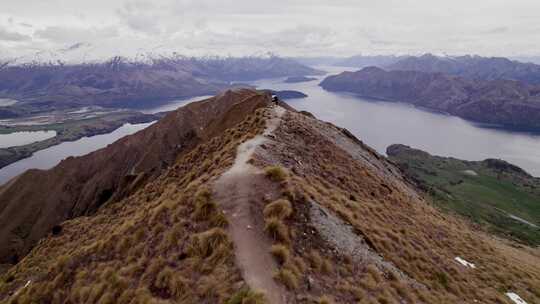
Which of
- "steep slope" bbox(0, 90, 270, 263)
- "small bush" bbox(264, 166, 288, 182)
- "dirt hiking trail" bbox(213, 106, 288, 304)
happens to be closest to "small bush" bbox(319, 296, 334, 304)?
"dirt hiking trail" bbox(213, 106, 288, 304)

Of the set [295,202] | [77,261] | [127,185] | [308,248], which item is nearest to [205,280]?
[308,248]

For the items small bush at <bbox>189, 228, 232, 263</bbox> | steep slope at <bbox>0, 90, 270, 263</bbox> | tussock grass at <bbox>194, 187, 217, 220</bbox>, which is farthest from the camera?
steep slope at <bbox>0, 90, 270, 263</bbox>

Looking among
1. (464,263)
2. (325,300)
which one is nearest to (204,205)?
(325,300)

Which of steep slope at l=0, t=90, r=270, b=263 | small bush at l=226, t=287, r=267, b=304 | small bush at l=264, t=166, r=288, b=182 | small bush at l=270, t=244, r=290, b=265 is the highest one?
small bush at l=264, t=166, r=288, b=182

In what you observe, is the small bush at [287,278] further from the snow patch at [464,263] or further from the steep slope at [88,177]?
the steep slope at [88,177]

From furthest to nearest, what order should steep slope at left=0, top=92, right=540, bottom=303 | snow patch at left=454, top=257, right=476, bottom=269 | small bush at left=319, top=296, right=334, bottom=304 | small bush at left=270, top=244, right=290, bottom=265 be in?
1. snow patch at left=454, top=257, right=476, bottom=269
2. small bush at left=270, top=244, right=290, bottom=265
3. steep slope at left=0, top=92, right=540, bottom=303
4. small bush at left=319, top=296, right=334, bottom=304

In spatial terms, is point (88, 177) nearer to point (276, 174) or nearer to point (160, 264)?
point (276, 174)

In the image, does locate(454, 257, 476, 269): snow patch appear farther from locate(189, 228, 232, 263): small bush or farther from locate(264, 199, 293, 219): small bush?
locate(189, 228, 232, 263): small bush
